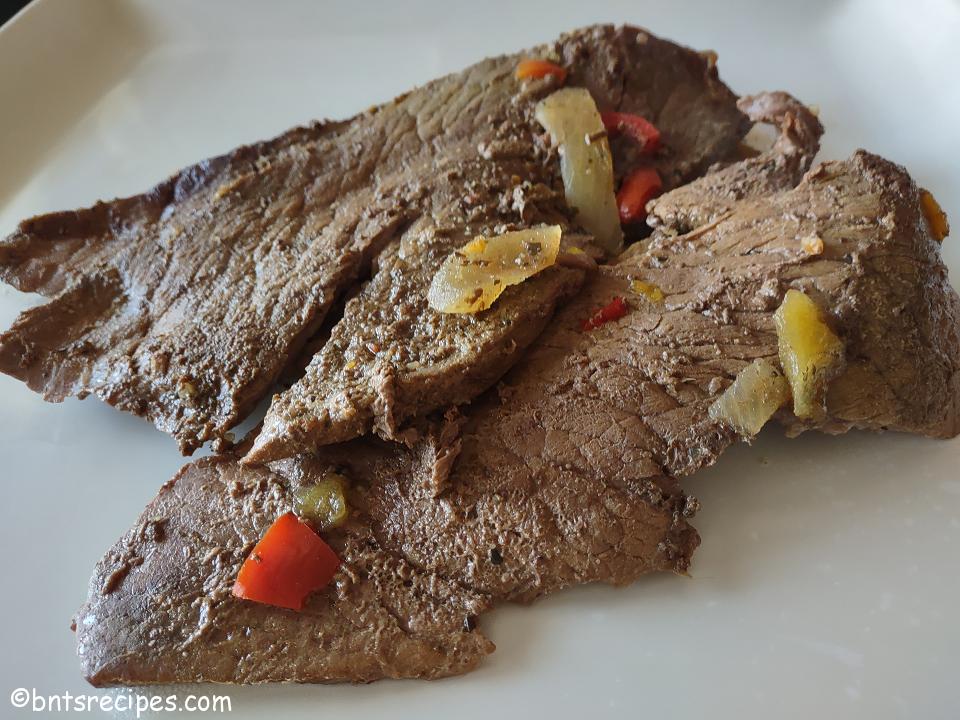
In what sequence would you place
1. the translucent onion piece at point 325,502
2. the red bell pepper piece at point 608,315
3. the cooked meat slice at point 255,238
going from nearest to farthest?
the translucent onion piece at point 325,502
the red bell pepper piece at point 608,315
the cooked meat slice at point 255,238

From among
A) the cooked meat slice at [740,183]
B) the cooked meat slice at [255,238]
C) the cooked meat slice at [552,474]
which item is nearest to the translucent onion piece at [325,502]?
the cooked meat slice at [552,474]

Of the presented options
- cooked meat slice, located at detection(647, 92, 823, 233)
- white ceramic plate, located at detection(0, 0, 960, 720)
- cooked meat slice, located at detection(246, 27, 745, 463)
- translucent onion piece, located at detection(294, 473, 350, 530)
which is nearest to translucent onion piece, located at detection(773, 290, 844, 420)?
white ceramic plate, located at detection(0, 0, 960, 720)

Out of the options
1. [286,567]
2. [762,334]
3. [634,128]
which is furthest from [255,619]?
[634,128]

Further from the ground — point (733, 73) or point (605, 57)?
point (733, 73)

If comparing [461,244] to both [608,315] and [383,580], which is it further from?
[383,580]

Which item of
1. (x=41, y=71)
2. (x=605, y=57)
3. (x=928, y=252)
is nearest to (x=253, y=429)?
(x=605, y=57)

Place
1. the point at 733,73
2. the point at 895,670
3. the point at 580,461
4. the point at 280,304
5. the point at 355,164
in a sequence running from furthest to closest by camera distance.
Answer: the point at 733,73
the point at 355,164
the point at 280,304
the point at 580,461
the point at 895,670

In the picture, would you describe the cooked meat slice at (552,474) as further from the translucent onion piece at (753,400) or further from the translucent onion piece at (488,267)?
the translucent onion piece at (488,267)

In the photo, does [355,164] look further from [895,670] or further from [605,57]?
[895,670]

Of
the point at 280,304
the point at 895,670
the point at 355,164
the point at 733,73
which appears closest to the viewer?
the point at 895,670
